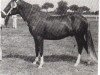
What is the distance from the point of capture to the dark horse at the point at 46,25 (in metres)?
4.72

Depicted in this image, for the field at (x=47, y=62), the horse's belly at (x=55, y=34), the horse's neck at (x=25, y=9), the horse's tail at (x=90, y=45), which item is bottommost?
the field at (x=47, y=62)

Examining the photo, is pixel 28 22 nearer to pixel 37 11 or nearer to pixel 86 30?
pixel 37 11

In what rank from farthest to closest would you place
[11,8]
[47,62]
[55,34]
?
[47,62] < [55,34] < [11,8]

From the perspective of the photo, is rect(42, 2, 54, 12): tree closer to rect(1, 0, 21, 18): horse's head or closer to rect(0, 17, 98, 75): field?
rect(1, 0, 21, 18): horse's head

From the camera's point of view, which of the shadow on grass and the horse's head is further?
the shadow on grass

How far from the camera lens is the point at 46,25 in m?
4.77

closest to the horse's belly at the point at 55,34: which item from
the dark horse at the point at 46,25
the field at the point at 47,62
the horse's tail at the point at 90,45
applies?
the dark horse at the point at 46,25

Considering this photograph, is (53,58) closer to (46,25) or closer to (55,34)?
(55,34)

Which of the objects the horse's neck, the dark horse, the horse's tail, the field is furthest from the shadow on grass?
the horse's neck

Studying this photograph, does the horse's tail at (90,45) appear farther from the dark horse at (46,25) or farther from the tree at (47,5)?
the tree at (47,5)

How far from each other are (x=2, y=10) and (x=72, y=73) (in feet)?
6.19

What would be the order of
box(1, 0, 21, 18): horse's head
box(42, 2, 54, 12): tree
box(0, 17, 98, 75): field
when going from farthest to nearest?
1. box(42, 2, 54, 12): tree
2. box(1, 0, 21, 18): horse's head
3. box(0, 17, 98, 75): field

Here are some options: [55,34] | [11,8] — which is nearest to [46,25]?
[55,34]

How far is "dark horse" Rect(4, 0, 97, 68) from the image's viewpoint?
472 centimetres
